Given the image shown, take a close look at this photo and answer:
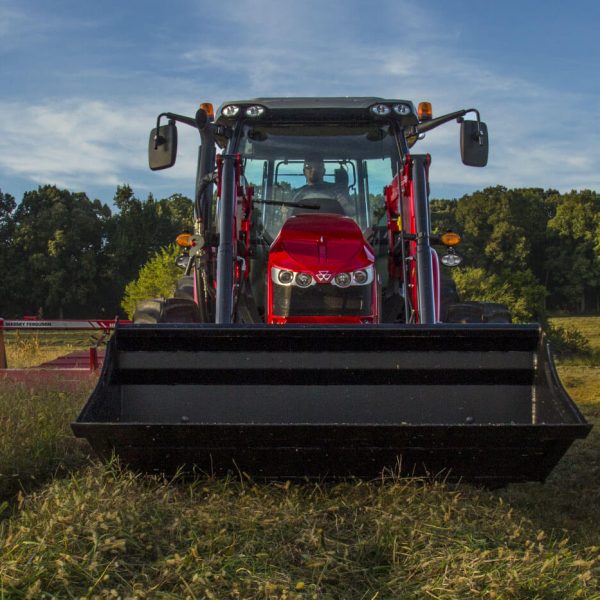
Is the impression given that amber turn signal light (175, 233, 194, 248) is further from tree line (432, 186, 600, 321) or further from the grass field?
tree line (432, 186, 600, 321)

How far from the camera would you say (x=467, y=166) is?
18.0 ft

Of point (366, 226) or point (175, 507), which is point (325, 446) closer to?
point (175, 507)

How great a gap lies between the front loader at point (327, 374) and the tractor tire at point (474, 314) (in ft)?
0.10

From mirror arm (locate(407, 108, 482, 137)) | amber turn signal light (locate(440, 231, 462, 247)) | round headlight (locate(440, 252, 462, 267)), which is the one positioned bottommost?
round headlight (locate(440, 252, 462, 267))

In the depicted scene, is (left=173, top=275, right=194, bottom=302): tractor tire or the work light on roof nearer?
the work light on roof

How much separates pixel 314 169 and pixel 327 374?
235cm

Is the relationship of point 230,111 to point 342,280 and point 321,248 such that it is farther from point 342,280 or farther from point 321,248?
point 342,280

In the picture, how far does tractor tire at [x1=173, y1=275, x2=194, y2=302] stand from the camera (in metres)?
6.38

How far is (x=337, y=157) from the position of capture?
5.78 metres

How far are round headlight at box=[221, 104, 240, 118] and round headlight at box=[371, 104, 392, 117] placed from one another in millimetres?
938

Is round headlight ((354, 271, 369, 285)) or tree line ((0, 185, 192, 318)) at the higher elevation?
tree line ((0, 185, 192, 318))

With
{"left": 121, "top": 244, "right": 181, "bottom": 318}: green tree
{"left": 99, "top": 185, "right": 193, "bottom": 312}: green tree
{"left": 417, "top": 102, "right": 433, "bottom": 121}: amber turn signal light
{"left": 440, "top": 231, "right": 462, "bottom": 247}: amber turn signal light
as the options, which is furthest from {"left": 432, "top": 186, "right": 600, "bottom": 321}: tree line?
{"left": 440, "top": 231, "right": 462, "bottom": 247}: amber turn signal light

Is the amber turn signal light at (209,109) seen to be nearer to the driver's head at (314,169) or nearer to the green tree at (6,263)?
the driver's head at (314,169)

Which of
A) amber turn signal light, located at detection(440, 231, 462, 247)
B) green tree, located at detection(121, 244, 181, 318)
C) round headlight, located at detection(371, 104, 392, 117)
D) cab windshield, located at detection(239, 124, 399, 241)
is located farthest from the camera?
green tree, located at detection(121, 244, 181, 318)
